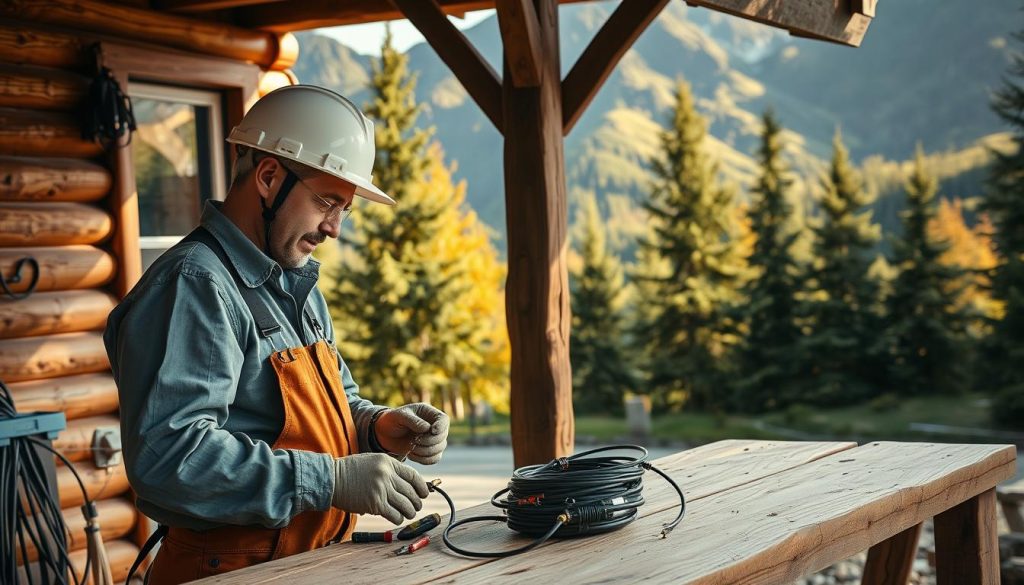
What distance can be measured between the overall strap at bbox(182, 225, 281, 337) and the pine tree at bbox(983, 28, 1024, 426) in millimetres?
18118

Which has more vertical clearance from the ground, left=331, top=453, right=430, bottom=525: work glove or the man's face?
the man's face

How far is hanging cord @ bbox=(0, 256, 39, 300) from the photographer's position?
517cm

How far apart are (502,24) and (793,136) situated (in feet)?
472

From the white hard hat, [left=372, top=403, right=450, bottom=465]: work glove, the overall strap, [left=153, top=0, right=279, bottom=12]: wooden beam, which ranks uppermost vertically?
[left=153, top=0, right=279, bottom=12]: wooden beam

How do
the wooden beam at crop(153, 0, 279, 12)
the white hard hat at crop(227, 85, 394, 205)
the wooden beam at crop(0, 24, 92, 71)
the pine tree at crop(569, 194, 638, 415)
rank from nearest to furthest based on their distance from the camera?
the white hard hat at crop(227, 85, 394, 205)
the wooden beam at crop(0, 24, 92, 71)
the wooden beam at crop(153, 0, 279, 12)
the pine tree at crop(569, 194, 638, 415)

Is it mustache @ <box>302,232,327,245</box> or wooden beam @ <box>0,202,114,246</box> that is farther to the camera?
wooden beam @ <box>0,202,114,246</box>

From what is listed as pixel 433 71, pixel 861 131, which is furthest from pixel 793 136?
pixel 433 71

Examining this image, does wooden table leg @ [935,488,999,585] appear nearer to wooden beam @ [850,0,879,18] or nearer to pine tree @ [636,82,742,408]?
wooden beam @ [850,0,879,18]

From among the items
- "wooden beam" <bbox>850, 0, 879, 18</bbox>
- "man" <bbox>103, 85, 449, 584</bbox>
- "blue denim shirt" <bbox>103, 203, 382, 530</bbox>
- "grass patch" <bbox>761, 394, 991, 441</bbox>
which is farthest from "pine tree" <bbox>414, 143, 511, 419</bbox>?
"blue denim shirt" <bbox>103, 203, 382, 530</bbox>

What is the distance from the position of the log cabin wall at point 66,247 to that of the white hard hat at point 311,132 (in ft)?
9.54

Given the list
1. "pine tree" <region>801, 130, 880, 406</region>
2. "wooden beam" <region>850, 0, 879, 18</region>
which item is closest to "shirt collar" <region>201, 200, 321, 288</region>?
"wooden beam" <region>850, 0, 879, 18</region>

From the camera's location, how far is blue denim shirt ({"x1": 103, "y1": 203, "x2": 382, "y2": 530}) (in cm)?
236

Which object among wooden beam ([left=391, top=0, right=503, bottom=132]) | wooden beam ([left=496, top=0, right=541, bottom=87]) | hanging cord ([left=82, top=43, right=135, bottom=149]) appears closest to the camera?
wooden beam ([left=496, top=0, right=541, bottom=87])

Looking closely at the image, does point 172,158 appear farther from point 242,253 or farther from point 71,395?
point 242,253
